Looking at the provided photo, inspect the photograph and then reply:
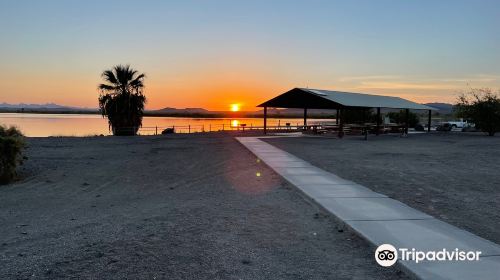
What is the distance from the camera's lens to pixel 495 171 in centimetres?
1345

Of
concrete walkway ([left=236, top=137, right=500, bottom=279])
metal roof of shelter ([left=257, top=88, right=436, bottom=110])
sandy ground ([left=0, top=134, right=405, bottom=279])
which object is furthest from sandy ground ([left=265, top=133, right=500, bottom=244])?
metal roof of shelter ([left=257, top=88, right=436, bottom=110])

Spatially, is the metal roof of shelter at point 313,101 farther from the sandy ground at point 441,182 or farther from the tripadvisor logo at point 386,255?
the tripadvisor logo at point 386,255

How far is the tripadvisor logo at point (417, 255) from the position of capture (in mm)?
4656

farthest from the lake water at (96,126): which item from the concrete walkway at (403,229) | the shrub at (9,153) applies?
the concrete walkway at (403,229)

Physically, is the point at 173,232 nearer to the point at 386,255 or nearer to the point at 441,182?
the point at 386,255

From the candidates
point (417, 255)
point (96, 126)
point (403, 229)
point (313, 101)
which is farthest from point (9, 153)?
point (96, 126)

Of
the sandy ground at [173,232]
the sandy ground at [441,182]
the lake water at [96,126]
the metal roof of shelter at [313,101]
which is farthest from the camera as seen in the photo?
the lake water at [96,126]

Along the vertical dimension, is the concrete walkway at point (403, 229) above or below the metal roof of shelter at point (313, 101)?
below

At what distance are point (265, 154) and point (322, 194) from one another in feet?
28.3

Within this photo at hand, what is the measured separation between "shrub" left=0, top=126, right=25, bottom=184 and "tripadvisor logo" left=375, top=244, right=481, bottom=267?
413 inches

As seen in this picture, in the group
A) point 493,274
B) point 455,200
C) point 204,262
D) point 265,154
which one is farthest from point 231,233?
point 265,154

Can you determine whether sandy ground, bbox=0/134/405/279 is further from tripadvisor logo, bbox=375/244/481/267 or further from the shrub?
the shrub

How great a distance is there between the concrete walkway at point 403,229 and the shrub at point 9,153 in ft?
26.2

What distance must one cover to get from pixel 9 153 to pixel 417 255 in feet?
36.9
